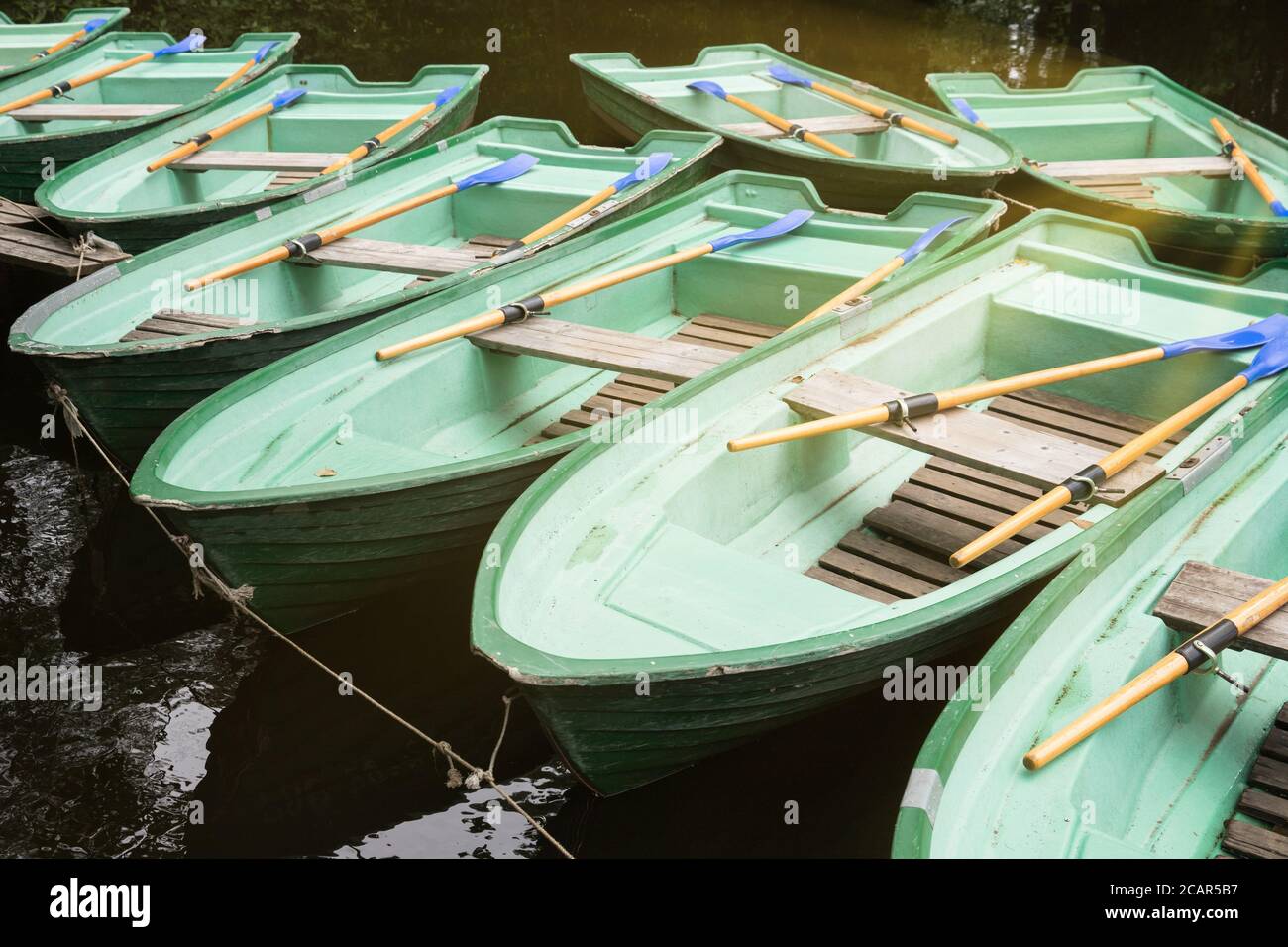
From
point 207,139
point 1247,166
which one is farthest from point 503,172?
point 1247,166

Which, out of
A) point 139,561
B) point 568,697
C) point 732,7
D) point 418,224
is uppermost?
point 732,7

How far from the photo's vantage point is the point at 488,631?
312cm

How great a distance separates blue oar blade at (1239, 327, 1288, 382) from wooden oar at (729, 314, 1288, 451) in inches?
3.6

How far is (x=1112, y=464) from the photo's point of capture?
151 inches

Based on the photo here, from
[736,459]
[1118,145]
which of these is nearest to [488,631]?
[736,459]

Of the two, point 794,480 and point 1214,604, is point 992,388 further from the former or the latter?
point 1214,604

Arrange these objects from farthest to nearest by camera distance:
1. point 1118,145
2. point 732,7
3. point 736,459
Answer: point 732,7 < point 1118,145 < point 736,459

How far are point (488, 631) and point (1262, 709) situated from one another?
2.28 meters

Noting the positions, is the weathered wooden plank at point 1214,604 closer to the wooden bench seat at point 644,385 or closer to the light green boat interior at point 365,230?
the wooden bench seat at point 644,385

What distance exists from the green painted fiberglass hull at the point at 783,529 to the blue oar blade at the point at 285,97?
511 cm

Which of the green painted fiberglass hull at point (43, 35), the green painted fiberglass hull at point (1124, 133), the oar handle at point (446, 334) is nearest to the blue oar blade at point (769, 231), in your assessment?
the oar handle at point (446, 334)

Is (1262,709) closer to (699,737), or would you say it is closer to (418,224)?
(699,737)

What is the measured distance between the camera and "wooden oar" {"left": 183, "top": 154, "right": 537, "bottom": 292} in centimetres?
555

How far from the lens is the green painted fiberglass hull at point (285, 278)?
4805 millimetres
